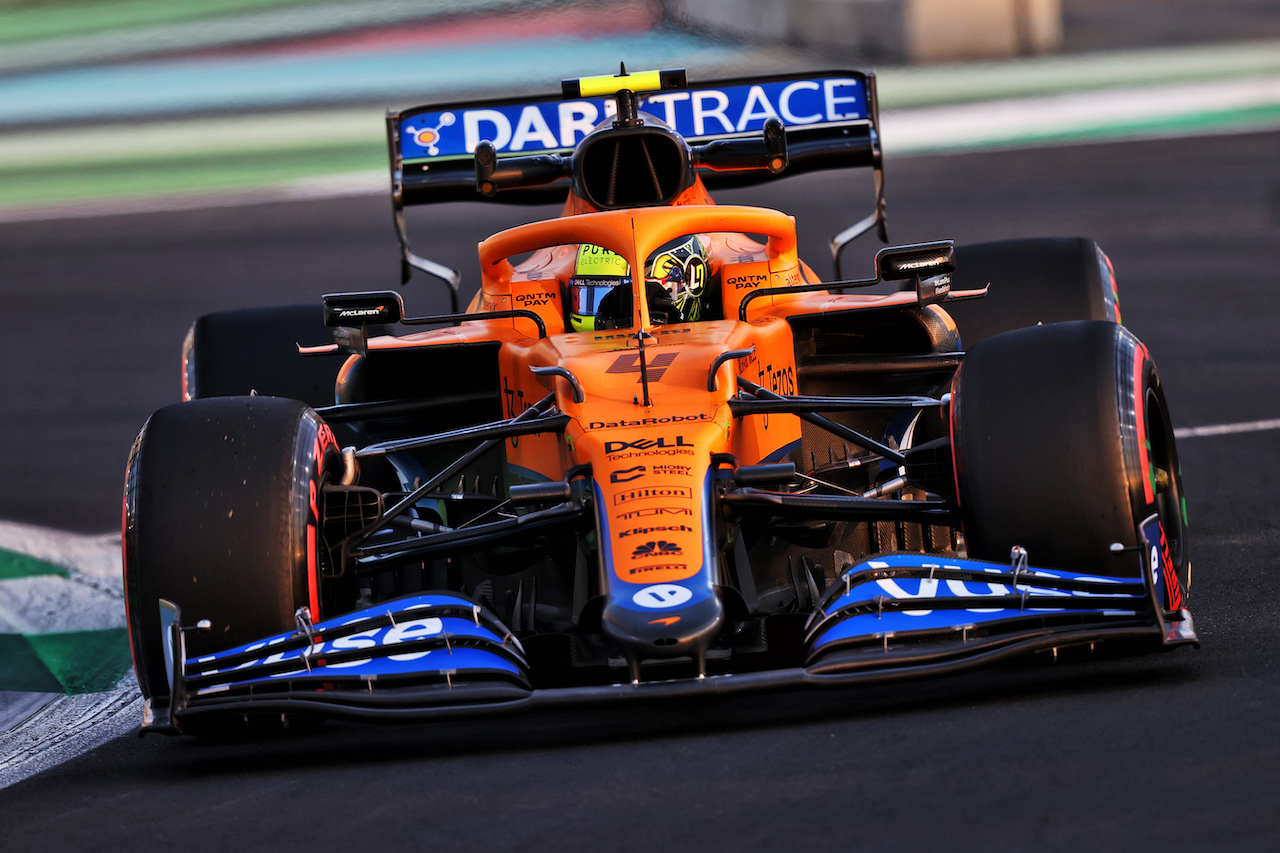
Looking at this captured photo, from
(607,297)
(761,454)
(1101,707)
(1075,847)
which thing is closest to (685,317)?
(607,297)

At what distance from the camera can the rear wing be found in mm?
8641

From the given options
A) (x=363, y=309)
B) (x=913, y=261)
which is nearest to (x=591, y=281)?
(x=363, y=309)

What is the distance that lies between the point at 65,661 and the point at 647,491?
11.0 feet

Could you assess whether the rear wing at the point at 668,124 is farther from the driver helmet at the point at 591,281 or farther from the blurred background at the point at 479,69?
the blurred background at the point at 479,69

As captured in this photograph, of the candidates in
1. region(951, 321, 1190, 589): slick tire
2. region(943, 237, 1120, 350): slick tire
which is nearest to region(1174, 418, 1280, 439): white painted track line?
region(943, 237, 1120, 350): slick tire

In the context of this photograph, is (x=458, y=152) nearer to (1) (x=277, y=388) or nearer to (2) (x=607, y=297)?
(1) (x=277, y=388)

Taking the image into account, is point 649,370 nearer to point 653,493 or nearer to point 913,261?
point 653,493

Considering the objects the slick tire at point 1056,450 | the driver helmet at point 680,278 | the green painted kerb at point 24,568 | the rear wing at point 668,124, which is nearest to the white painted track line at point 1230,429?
the rear wing at point 668,124

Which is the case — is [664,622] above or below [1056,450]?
below

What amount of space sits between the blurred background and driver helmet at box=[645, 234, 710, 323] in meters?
12.4

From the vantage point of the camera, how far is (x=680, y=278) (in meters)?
7.16

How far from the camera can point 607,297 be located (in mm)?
6957

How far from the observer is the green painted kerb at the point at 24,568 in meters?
9.04

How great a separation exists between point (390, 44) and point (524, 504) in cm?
1981
